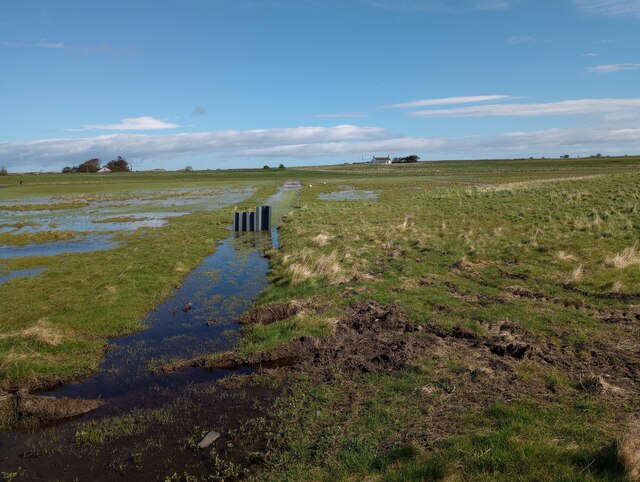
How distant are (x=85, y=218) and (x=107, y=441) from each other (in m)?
38.7

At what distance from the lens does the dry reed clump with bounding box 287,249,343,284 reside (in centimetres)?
1650

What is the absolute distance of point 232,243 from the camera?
2745 cm

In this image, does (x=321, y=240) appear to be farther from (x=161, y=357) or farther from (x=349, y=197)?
(x=349, y=197)

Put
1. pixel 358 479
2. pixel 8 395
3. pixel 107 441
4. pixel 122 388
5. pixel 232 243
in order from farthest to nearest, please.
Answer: pixel 232 243
pixel 122 388
pixel 8 395
pixel 107 441
pixel 358 479

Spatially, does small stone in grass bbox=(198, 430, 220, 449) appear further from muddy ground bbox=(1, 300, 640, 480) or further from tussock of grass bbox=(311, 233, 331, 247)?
tussock of grass bbox=(311, 233, 331, 247)

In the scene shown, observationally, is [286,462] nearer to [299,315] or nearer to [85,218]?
[299,315]

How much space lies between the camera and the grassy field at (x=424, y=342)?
6.42m

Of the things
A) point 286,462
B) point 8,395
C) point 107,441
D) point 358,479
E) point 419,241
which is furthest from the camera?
point 419,241

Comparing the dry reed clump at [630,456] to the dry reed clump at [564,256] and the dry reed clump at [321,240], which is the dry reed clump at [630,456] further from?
the dry reed clump at [321,240]

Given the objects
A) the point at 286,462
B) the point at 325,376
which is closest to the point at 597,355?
the point at 325,376

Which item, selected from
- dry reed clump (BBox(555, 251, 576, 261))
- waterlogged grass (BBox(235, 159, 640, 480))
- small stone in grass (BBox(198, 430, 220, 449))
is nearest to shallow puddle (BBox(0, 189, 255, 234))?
waterlogged grass (BBox(235, 159, 640, 480))

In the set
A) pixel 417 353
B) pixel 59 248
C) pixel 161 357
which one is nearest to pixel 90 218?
pixel 59 248

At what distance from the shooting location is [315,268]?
1759 centimetres

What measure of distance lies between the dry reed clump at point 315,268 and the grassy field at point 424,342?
0.09 meters
